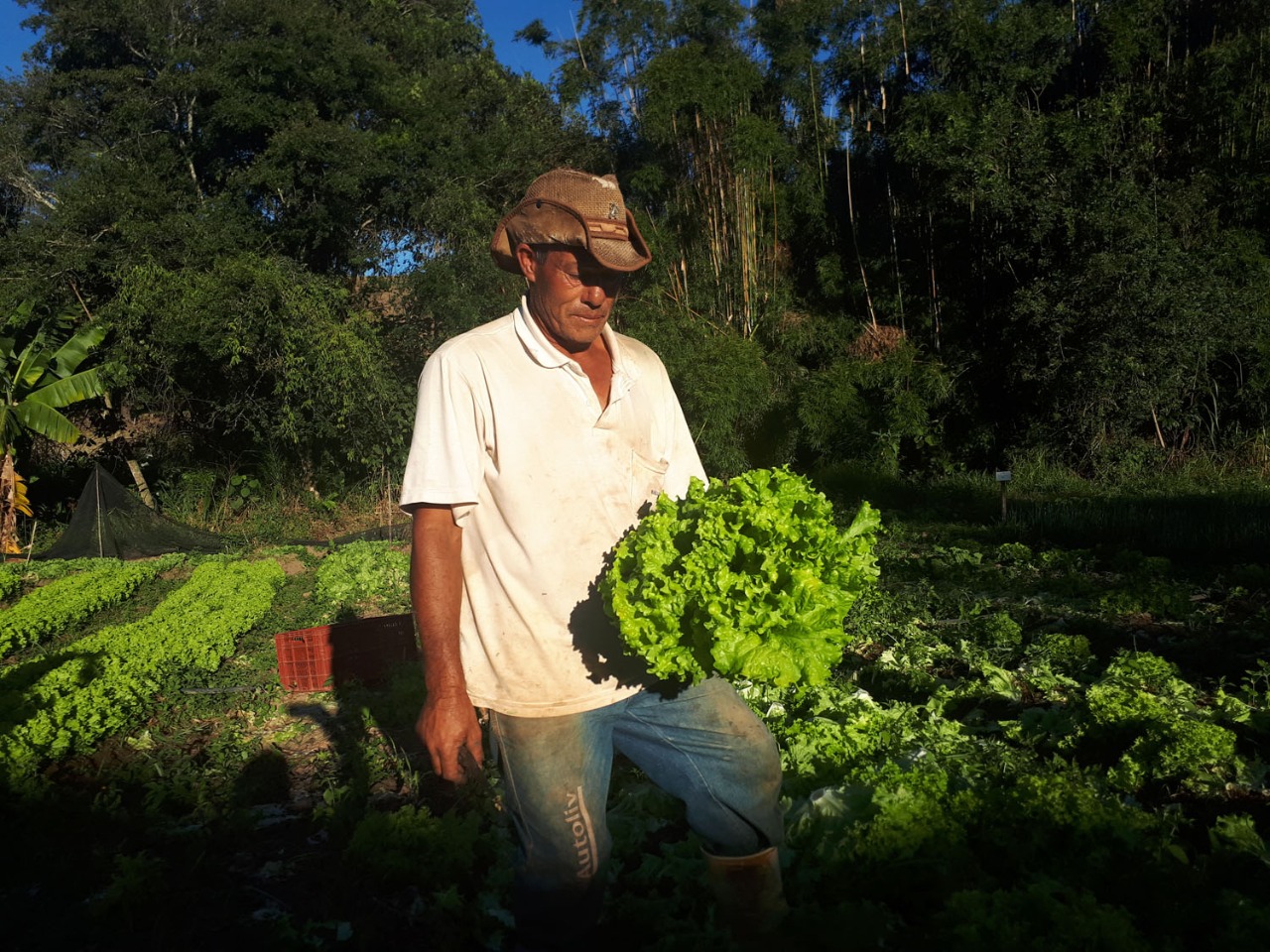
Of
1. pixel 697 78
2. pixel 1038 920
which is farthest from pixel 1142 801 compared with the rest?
pixel 697 78

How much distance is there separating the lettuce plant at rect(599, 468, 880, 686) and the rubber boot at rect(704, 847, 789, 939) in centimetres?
49

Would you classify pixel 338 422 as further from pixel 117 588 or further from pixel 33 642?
pixel 33 642

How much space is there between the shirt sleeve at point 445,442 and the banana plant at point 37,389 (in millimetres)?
15791

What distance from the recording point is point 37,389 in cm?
1667

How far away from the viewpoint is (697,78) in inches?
798

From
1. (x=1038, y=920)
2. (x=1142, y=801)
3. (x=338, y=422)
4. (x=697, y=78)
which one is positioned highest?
(x=697, y=78)

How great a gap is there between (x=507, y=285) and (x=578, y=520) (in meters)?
16.3

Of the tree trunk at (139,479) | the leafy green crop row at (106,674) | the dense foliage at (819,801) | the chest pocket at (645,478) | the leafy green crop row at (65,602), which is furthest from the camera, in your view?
the tree trunk at (139,479)

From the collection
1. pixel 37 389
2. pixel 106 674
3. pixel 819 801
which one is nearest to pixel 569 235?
pixel 819 801

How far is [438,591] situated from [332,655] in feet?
15.3

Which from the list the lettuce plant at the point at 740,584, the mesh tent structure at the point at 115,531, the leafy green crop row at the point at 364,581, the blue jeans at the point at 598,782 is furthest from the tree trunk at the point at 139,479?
the lettuce plant at the point at 740,584

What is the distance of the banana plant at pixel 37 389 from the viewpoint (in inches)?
624

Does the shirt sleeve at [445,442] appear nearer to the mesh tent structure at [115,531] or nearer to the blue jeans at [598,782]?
the blue jeans at [598,782]

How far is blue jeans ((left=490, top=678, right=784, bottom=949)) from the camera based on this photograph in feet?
7.95
